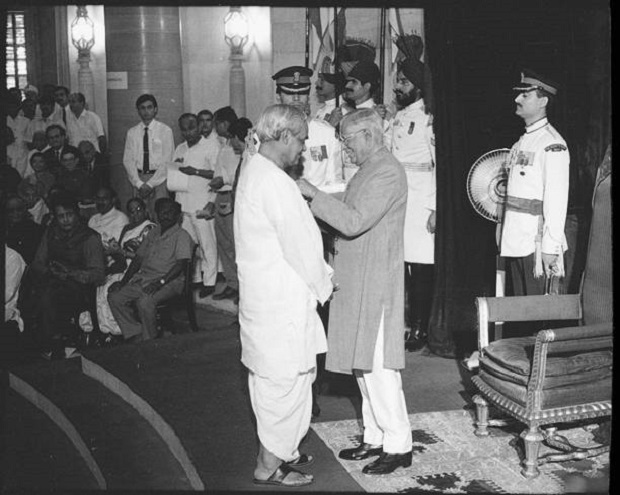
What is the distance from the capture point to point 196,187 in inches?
371

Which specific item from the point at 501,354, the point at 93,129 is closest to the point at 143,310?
the point at 501,354

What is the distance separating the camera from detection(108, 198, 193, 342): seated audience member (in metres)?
7.50

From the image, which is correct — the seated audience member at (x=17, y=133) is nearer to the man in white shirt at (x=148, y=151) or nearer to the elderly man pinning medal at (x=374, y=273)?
the man in white shirt at (x=148, y=151)

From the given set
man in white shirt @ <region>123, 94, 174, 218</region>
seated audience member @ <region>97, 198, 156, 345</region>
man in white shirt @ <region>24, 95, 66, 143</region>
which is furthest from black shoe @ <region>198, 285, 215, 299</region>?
man in white shirt @ <region>24, 95, 66, 143</region>

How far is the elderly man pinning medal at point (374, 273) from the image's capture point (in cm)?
463

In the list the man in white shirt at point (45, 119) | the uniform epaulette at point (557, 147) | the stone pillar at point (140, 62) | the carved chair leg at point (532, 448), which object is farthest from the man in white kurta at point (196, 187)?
the carved chair leg at point (532, 448)

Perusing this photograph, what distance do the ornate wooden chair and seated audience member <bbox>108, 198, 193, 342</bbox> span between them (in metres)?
3.05

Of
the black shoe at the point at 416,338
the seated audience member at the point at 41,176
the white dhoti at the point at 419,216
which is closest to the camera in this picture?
the black shoe at the point at 416,338

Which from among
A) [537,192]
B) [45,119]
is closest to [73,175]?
[45,119]

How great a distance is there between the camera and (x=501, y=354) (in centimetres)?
493

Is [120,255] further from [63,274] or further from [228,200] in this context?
[228,200]

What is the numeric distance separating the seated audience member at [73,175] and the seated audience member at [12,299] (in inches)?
63.0

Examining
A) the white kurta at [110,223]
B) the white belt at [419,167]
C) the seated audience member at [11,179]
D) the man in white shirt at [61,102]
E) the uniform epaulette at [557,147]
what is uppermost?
the man in white shirt at [61,102]

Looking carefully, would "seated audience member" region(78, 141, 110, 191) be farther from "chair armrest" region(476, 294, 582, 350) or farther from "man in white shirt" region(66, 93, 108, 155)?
"chair armrest" region(476, 294, 582, 350)
